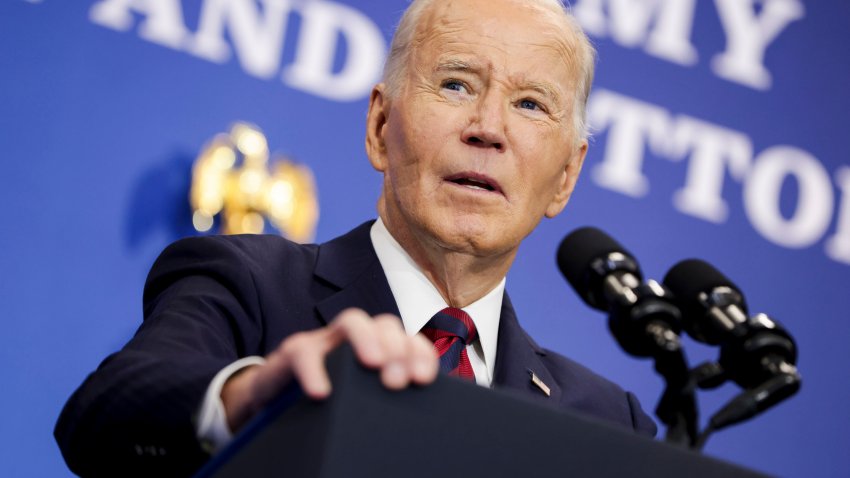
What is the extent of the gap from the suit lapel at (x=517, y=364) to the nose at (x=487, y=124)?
28 centimetres

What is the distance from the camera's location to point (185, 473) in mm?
1116

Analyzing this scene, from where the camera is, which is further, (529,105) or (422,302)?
(529,105)

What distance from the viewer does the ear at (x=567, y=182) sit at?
203 cm

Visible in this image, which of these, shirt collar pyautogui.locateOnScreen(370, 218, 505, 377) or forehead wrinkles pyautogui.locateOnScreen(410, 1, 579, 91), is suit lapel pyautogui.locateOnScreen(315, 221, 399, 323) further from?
forehead wrinkles pyautogui.locateOnScreen(410, 1, 579, 91)

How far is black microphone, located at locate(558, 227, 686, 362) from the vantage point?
1.15 meters

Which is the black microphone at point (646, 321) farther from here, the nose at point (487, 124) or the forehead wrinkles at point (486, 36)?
the forehead wrinkles at point (486, 36)

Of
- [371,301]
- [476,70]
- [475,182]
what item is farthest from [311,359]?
[476,70]

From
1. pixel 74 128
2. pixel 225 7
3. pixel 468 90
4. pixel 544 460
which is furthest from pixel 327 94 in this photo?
pixel 544 460

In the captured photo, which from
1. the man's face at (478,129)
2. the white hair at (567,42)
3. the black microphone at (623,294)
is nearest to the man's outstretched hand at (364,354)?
the black microphone at (623,294)

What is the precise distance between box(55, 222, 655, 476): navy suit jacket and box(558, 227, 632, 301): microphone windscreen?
0.40m

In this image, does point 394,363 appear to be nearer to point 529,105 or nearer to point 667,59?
point 529,105

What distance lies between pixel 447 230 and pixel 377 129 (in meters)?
0.34

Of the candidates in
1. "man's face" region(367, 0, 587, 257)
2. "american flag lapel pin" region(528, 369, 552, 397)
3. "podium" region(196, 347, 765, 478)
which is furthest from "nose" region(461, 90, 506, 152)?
"podium" region(196, 347, 765, 478)

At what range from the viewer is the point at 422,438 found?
2.71 ft
